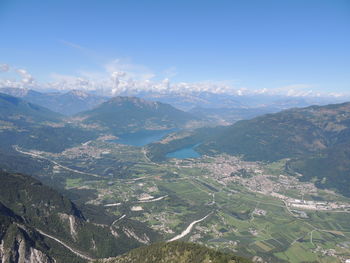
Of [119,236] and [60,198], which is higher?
[60,198]

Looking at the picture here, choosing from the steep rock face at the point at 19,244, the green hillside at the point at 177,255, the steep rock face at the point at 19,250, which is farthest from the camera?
the steep rock face at the point at 19,244

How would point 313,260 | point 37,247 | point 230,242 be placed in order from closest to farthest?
point 37,247 → point 313,260 → point 230,242

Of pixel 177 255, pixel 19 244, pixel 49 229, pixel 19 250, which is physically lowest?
pixel 49 229

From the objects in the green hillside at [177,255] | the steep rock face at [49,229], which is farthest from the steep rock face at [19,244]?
the green hillside at [177,255]

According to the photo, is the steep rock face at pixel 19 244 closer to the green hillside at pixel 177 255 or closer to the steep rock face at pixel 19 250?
the steep rock face at pixel 19 250

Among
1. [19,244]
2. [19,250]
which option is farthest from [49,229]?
[19,250]

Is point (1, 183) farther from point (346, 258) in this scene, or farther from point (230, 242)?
point (346, 258)

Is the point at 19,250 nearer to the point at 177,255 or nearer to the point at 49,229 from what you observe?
the point at 49,229

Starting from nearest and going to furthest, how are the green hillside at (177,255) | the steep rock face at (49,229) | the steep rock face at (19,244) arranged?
the green hillside at (177,255), the steep rock face at (19,244), the steep rock face at (49,229)

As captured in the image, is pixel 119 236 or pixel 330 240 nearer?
pixel 119 236

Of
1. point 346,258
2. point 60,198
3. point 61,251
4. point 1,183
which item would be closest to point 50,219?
point 60,198

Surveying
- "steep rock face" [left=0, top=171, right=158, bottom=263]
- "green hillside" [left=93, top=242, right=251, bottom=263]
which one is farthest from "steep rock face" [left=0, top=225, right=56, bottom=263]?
"green hillside" [left=93, top=242, right=251, bottom=263]
